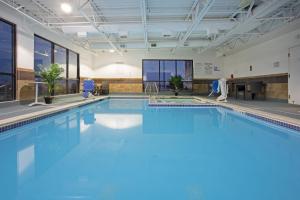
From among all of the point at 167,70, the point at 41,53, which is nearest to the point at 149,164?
the point at 41,53

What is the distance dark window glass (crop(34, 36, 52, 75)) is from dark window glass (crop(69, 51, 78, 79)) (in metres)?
2.19

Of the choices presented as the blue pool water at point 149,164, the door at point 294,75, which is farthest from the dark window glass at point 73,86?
the door at point 294,75

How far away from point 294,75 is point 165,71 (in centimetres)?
829

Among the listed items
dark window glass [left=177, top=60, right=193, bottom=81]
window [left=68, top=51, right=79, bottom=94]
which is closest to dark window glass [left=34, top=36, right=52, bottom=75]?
window [left=68, top=51, right=79, bottom=94]

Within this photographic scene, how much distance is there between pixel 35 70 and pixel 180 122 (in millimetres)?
5666

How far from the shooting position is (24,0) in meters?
6.14

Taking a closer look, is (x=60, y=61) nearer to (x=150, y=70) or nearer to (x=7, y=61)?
(x=7, y=61)

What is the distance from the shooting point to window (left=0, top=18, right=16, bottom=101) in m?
6.55

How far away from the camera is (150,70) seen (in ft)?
49.7

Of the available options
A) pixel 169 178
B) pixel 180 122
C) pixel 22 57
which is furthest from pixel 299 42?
pixel 22 57

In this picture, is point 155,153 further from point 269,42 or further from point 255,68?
point 255,68

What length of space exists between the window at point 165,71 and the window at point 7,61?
8.91 meters

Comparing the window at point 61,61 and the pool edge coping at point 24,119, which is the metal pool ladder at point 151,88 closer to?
the window at point 61,61

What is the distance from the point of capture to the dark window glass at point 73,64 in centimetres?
1167
